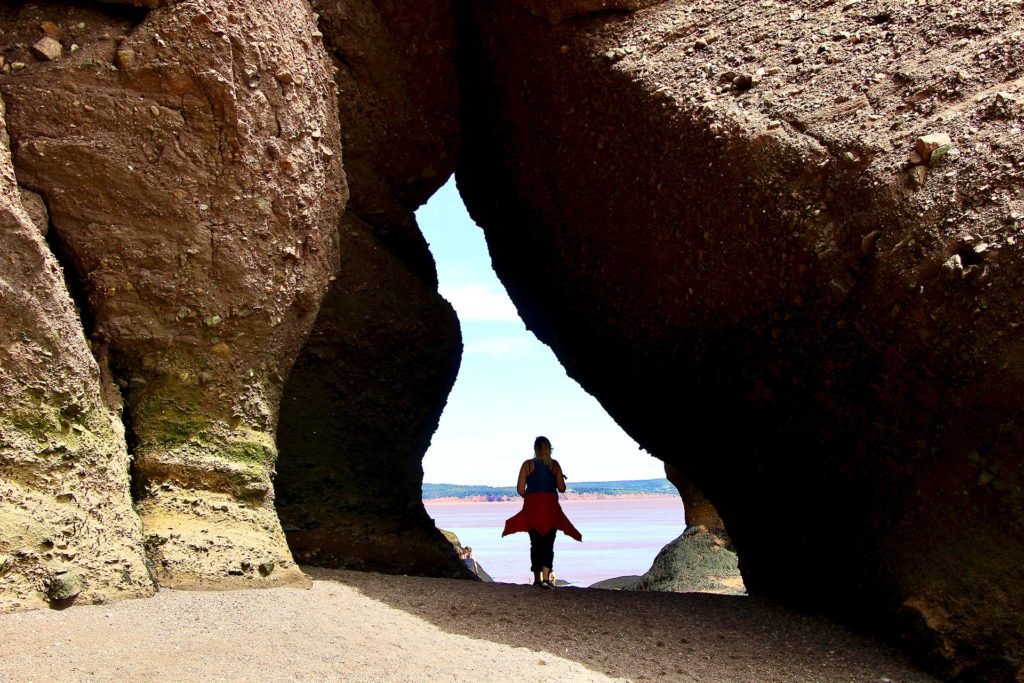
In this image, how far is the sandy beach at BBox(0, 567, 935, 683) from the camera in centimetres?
428

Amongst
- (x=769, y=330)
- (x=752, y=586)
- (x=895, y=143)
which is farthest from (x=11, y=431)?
(x=752, y=586)

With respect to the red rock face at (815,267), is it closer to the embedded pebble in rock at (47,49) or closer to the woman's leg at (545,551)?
the woman's leg at (545,551)

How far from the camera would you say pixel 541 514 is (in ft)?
24.1

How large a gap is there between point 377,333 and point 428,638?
372cm

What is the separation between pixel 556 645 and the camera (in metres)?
5.44

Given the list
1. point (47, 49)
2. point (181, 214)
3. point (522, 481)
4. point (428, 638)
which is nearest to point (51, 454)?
point (181, 214)

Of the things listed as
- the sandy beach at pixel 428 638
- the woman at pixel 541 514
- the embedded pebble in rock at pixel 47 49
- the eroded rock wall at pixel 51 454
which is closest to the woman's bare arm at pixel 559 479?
the woman at pixel 541 514

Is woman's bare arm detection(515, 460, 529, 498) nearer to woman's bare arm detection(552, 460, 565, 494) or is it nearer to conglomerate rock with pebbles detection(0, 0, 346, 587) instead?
woman's bare arm detection(552, 460, 565, 494)

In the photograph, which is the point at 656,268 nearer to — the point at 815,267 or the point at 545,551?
the point at 815,267

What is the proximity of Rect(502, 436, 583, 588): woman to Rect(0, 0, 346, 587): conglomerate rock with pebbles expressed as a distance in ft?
6.20

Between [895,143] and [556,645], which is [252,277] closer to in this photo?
[556,645]

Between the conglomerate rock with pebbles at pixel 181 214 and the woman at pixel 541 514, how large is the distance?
1.89 m

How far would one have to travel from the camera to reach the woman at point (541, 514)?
7.32 m

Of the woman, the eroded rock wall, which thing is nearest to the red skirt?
the woman
